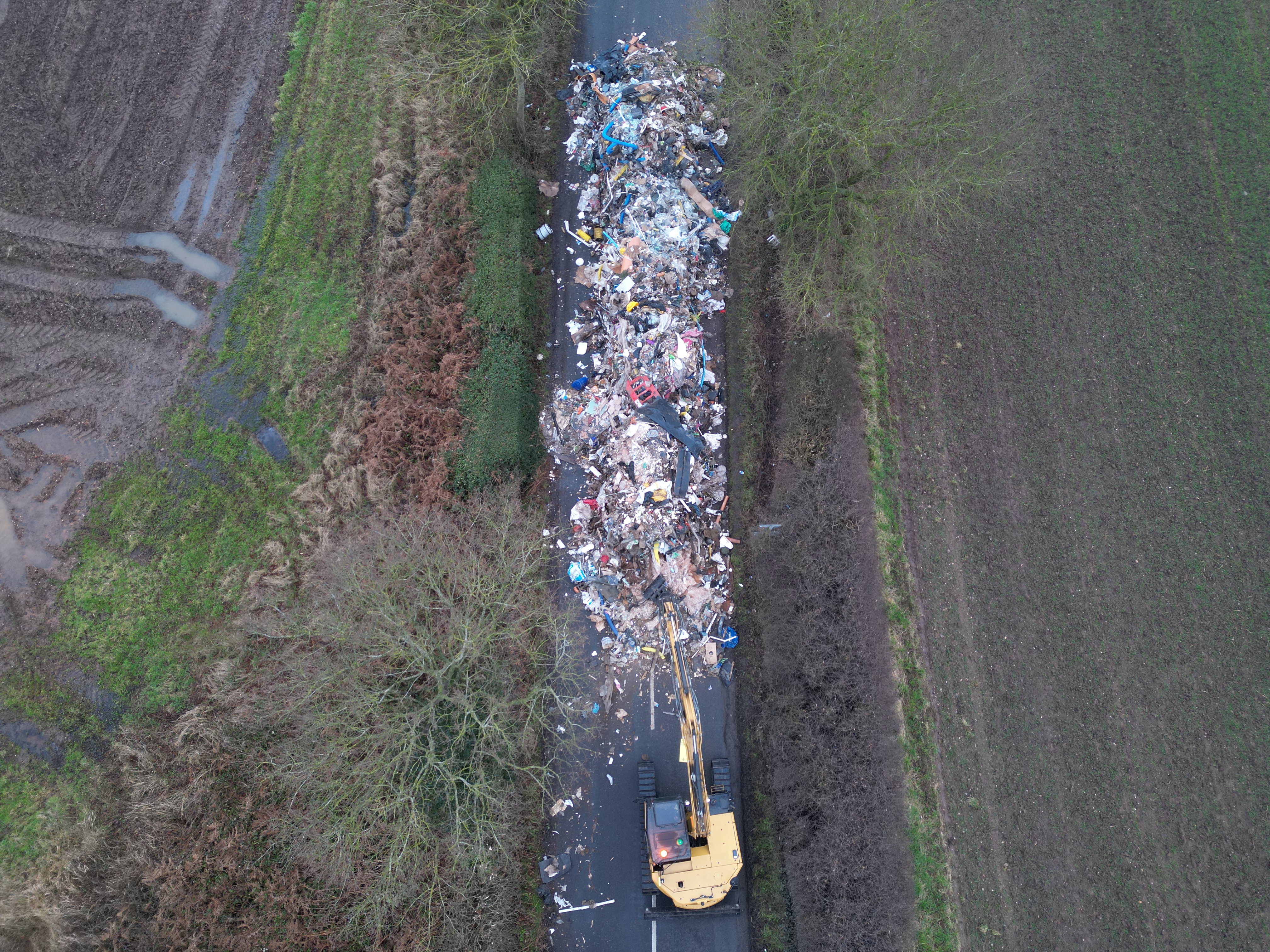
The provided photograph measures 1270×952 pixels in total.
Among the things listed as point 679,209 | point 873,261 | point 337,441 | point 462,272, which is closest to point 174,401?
point 337,441

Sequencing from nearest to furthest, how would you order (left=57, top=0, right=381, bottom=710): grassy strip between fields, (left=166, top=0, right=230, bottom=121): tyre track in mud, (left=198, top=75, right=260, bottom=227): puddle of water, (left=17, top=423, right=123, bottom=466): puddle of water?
(left=57, top=0, right=381, bottom=710): grassy strip between fields → (left=17, top=423, right=123, bottom=466): puddle of water → (left=198, top=75, right=260, bottom=227): puddle of water → (left=166, top=0, right=230, bottom=121): tyre track in mud

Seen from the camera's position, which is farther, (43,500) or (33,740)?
(43,500)

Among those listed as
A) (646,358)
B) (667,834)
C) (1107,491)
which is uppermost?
(646,358)

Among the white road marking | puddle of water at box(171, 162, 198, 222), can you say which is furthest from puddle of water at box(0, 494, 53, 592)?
the white road marking

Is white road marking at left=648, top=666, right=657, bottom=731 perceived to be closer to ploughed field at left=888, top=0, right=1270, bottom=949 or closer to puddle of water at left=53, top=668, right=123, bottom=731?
ploughed field at left=888, top=0, right=1270, bottom=949

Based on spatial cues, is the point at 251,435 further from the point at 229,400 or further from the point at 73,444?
the point at 73,444

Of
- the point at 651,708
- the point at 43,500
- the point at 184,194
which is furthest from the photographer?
the point at 184,194

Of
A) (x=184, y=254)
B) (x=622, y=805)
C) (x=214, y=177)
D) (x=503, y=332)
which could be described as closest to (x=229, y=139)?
(x=214, y=177)
